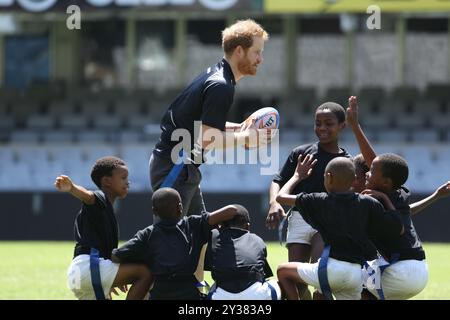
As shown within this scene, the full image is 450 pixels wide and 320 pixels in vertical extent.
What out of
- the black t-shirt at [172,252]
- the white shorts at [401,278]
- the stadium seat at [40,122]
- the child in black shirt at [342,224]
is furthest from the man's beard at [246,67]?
the stadium seat at [40,122]

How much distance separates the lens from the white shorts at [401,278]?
7.79 meters

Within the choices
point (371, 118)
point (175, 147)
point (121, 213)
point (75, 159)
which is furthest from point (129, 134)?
point (175, 147)

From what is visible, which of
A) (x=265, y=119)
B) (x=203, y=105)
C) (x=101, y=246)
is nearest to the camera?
(x=101, y=246)

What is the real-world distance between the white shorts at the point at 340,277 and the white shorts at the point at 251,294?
26cm

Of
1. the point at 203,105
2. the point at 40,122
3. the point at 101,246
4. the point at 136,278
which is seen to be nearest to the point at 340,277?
the point at 136,278

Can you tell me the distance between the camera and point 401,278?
25.6ft

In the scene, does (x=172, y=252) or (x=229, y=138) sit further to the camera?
(x=229, y=138)

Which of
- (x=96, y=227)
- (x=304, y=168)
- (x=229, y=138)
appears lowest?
(x=96, y=227)

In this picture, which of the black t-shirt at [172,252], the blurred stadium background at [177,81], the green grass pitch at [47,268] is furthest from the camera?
the blurred stadium background at [177,81]

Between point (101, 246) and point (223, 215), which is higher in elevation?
point (223, 215)

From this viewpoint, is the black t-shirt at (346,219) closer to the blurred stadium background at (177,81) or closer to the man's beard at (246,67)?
the man's beard at (246,67)

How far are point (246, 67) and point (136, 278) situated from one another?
1.95 meters

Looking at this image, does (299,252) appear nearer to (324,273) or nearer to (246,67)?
(324,273)

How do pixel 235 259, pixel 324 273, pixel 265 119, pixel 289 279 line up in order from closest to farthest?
pixel 324 273 → pixel 235 259 → pixel 289 279 → pixel 265 119
